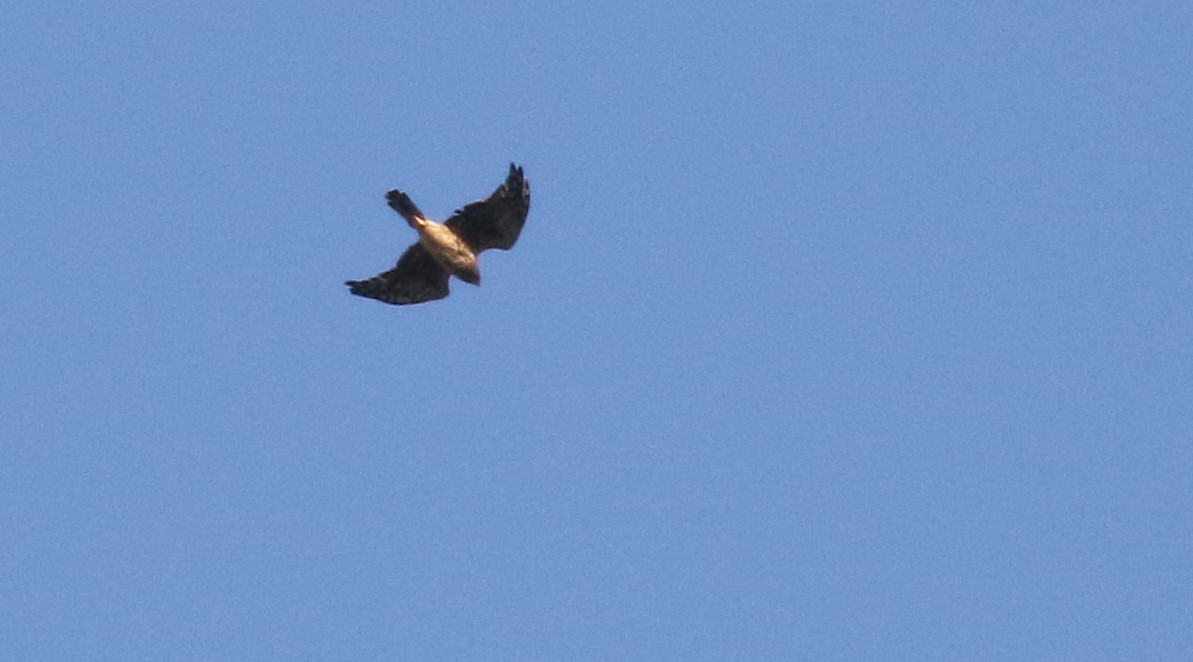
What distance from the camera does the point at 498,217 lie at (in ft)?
116

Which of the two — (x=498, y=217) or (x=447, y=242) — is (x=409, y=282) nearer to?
(x=447, y=242)

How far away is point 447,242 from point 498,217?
95 cm

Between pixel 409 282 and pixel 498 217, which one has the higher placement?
pixel 498 217

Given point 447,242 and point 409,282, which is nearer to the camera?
point 447,242

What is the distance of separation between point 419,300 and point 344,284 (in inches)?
51.6

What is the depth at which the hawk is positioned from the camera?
35375 millimetres

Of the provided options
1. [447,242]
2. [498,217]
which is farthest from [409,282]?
[498,217]

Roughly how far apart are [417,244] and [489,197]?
1651 mm

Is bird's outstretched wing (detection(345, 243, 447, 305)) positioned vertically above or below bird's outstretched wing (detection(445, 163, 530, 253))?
below

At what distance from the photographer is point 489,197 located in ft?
116

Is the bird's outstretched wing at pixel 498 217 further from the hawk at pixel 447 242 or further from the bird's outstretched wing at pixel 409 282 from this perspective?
the bird's outstretched wing at pixel 409 282

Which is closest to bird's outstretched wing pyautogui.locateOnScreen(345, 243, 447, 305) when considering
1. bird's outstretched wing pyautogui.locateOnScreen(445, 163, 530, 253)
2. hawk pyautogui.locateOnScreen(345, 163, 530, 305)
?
hawk pyautogui.locateOnScreen(345, 163, 530, 305)

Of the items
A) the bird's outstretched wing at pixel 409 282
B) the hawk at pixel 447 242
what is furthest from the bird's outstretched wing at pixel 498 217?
the bird's outstretched wing at pixel 409 282

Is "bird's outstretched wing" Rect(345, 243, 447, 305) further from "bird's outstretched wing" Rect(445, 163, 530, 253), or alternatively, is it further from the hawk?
"bird's outstretched wing" Rect(445, 163, 530, 253)
